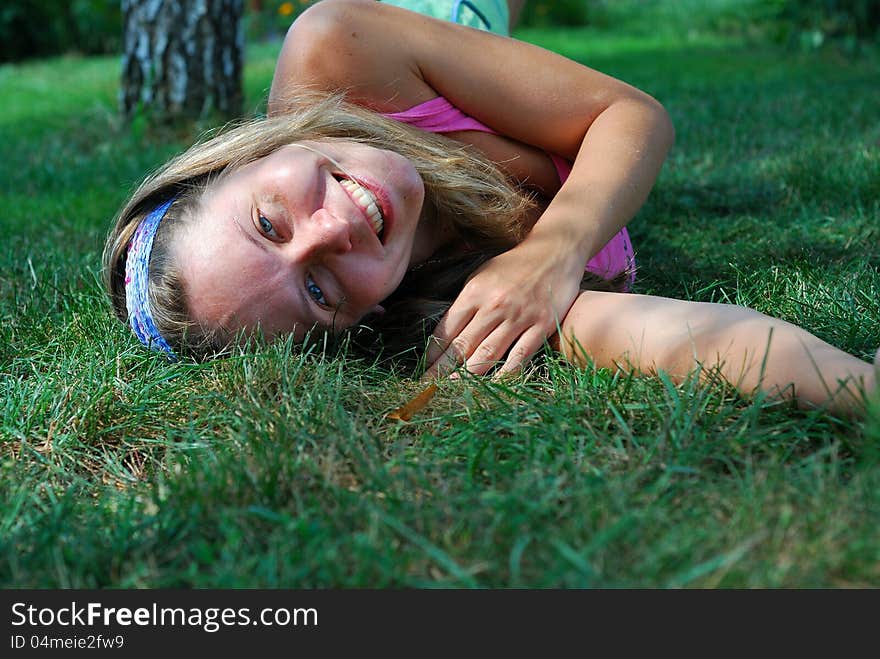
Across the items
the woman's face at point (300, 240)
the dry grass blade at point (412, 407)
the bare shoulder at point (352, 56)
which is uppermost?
the bare shoulder at point (352, 56)

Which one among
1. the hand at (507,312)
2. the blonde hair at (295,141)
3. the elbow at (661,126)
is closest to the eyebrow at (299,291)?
the blonde hair at (295,141)

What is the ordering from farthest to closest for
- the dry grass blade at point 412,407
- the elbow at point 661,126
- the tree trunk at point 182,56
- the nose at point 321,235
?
the tree trunk at point 182,56 < the elbow at point 661,126 < the nose at point 321,235 < the dry grass blade at point 412,407

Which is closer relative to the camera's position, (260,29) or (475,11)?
(475,11)

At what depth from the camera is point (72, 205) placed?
4039 mm

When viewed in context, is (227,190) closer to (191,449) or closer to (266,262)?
(266,262)

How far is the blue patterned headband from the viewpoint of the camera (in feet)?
7.27

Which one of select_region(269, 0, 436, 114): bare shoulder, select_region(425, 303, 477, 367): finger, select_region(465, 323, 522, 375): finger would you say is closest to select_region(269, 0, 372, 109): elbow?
select_region(269, 0, 436, 114): bare shoulder

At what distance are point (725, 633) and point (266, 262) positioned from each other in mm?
1280

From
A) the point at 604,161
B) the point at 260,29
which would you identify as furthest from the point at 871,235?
the point at 260,29

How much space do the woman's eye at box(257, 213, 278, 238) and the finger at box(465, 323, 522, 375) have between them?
1.77ft

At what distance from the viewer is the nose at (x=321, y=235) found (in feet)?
6.72

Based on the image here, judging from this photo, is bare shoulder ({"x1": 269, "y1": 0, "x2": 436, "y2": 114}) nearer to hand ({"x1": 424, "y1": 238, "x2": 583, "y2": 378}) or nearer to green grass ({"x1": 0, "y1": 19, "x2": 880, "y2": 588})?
hand ({"x1": 424, "y1": 238, "x2": 583, "y2": 378})

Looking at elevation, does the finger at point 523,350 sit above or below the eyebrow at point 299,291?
below

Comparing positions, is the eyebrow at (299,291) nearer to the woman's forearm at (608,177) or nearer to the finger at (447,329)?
the finger at (447,329)
